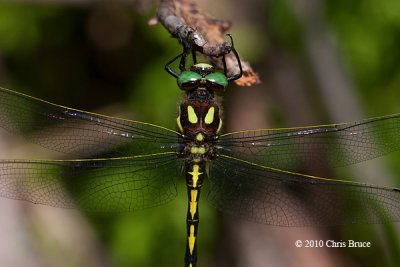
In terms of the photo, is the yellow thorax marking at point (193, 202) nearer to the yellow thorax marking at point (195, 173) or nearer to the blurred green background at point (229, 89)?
the yellow thorax marking at point (195, 173)

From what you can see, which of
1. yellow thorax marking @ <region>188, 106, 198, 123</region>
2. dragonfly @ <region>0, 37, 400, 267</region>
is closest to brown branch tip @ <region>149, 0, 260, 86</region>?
dragonfly @ <region>0, 37, 400, 267</region>

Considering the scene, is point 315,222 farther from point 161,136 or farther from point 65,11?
point 65,11

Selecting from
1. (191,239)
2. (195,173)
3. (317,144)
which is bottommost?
(191,239)

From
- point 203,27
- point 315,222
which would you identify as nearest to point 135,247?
point 315,222

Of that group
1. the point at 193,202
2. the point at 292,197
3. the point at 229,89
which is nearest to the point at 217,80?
the point at 292,197

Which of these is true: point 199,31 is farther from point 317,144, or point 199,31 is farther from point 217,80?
point 317,144

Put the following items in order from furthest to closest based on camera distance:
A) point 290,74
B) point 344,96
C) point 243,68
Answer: point 290,74 < point 344,96 < point 243,68
